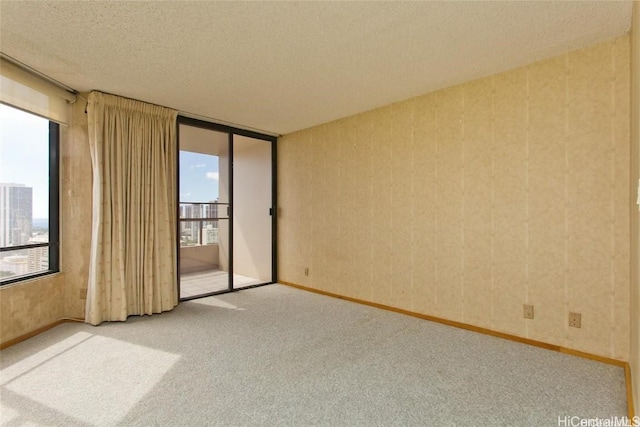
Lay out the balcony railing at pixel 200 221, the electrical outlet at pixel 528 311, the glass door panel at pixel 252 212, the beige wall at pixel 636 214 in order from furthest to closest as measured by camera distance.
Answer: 1. the glass door panel at pixel 252 212
2. the balcony railing at pixel 200 221
3. the electrical outlet at pixel 528 311
4. the beige wall at pixel 636 214

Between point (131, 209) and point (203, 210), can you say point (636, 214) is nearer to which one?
point (131, 209)

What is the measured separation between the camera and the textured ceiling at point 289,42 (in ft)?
6.41

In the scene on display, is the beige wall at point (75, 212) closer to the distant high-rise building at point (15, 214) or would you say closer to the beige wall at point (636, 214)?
the distant high-rise building at point (15, 214)

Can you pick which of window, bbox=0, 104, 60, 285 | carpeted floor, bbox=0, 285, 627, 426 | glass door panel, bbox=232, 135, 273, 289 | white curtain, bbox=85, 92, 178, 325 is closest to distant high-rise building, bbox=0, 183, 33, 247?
window, bbox=0, 104, 60, 285

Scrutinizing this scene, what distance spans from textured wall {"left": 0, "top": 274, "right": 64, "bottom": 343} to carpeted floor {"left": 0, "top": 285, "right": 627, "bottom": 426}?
16 cm

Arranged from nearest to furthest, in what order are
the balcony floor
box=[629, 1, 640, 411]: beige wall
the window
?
1. box=[629, 1, 640, 411]: beige wall
2. the window
3. the balcony floor

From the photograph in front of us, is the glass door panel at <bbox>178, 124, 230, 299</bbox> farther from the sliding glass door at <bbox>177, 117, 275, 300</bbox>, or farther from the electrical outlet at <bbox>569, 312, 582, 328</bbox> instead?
the electrical outlet at <bbox>569, 312, 582, 328</bbox>

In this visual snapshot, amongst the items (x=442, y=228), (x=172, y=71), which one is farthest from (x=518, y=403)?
(x=172, y=71)

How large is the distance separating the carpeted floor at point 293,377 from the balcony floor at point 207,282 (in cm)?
140

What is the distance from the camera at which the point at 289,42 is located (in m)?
2.30

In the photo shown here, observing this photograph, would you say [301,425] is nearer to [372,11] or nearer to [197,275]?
[372,11]

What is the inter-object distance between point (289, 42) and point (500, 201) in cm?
224

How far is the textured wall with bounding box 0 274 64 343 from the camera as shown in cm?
→ 266

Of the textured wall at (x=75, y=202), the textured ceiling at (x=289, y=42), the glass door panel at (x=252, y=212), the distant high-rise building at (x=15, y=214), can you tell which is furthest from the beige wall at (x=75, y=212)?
the glass door panel at (x=252, y=212)
